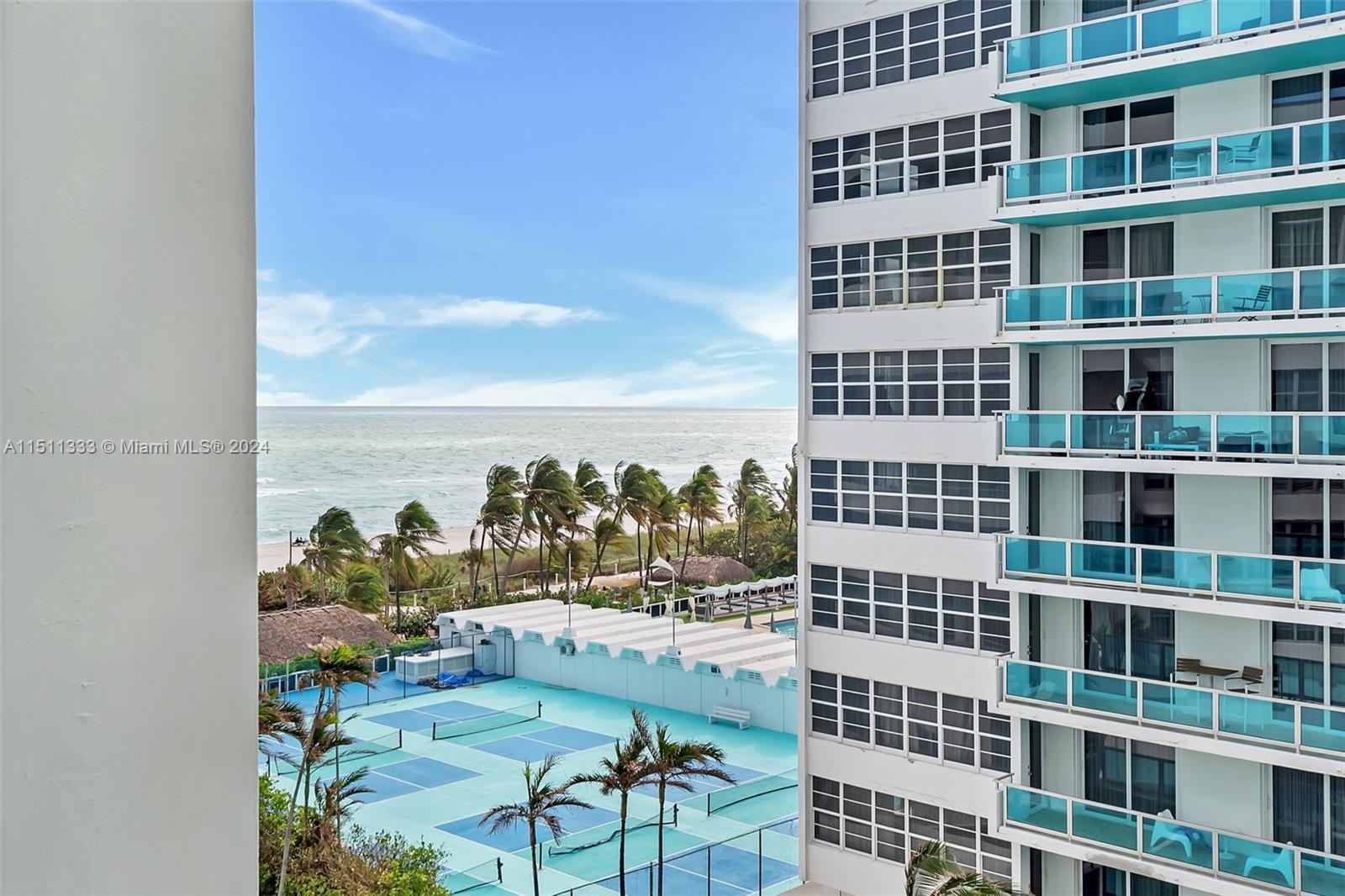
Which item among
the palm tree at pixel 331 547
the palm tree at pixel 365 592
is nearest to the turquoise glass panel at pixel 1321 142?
the palm tree at pixel 331 547

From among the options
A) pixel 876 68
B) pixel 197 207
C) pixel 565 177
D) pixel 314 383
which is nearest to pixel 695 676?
pixel 876 68

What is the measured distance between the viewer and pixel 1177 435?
11297 mm

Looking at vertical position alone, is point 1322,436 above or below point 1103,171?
below

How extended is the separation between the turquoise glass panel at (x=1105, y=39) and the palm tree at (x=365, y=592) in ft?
123

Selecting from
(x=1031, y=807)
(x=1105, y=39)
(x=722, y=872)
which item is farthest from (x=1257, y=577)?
(x=722, y=872)

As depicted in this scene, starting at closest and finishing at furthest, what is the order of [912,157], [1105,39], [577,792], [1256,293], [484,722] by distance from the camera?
[1256,293]
[1105,39]
[912,157]
[577,792]
[484,722]

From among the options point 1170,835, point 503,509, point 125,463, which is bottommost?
point 1170,835

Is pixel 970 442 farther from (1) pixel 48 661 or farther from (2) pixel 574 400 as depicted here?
(2) pixel 574 400

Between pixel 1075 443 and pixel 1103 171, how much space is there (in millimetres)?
2793

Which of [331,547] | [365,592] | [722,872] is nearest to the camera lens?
[722,872]

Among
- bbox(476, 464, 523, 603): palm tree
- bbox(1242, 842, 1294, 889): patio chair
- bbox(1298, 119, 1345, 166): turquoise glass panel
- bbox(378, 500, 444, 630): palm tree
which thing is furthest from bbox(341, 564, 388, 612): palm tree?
bbox(1298, 119, 1345, 166): turquoise glass panel

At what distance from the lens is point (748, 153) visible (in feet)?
308

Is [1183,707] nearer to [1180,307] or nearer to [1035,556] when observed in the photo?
[1035,556]

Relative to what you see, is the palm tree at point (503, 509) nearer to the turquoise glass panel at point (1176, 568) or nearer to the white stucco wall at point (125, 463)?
the turquoise glass panel at point (1176, 568)
